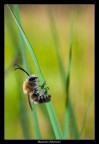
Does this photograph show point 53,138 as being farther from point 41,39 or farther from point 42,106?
point 41,39

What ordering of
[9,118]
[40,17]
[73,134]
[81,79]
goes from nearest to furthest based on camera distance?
[73,134], [81,79], [9,118], [40,17]

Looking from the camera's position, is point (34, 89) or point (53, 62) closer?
point (34, 89)

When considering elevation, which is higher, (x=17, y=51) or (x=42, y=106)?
(x=17, y=51)

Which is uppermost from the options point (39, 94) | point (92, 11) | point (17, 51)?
point (92, 11)

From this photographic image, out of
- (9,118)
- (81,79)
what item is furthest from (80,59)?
(9,118)

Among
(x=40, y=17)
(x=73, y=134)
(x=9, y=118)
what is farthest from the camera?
(x=40, y=17)
